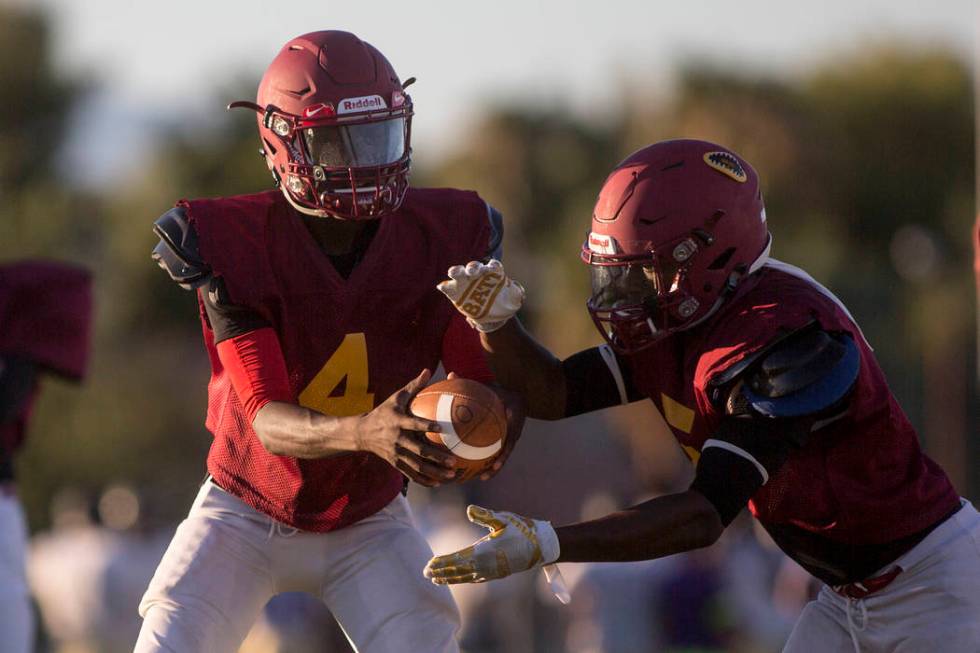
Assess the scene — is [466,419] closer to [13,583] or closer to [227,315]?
[227,315]

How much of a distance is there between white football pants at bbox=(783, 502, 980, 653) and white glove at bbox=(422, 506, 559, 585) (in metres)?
1.17

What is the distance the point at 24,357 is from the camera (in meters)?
7.14

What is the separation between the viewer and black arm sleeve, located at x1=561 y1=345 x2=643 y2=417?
5.11 m

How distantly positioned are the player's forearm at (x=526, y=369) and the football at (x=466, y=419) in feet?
0.95

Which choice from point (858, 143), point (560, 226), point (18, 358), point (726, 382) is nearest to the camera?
point (726, 382)

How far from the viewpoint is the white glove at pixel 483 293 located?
4.78 metres

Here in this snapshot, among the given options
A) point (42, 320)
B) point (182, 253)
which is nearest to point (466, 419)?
point (182, 253)

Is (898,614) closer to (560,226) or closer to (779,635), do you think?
(779,635)

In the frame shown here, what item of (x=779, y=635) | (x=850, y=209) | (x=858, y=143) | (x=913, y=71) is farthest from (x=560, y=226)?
(x=779, y=635)

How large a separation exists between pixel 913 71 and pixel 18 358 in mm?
38084

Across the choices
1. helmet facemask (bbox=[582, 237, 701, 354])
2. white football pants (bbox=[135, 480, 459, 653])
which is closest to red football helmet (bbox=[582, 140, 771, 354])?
helmet facemask (bbox=[582, 237, 701, 354])

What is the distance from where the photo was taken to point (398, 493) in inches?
209

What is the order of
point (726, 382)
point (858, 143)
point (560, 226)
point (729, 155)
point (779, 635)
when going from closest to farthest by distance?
point (726, 382)
point (729, 155)
point (779, 635)
point (560, 226)
point (858, 143)

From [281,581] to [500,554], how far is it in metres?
1.29
